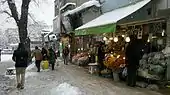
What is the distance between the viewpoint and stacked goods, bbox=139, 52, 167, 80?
14.8 m

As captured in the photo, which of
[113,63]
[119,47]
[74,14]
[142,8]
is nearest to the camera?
[142,8]

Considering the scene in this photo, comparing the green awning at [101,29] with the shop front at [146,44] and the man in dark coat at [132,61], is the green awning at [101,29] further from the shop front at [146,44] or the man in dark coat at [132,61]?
the man in dark coat at [132,61]

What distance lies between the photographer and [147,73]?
15148 millimetres

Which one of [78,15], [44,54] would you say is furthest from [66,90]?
[78,15]

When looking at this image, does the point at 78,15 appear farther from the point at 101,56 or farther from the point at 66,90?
the point at 66,90

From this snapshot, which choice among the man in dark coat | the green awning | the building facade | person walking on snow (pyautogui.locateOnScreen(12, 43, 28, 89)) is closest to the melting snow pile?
person walking on snow (pyautogui.locateOnScreen(12, 43, 28, 89))

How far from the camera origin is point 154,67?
14.8 metres

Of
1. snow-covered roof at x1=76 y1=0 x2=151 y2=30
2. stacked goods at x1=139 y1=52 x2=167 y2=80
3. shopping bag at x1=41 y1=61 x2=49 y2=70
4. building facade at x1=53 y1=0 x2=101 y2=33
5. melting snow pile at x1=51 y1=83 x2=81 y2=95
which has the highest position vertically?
building facade at x1=53 y1=0 x2=101 y2=33

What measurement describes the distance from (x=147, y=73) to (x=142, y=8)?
3.11 metres

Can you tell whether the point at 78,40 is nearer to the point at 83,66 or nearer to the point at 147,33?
the point at 83,66

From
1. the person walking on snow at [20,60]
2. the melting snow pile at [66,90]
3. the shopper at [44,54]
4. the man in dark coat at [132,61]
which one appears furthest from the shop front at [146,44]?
the shopper at [44,54]

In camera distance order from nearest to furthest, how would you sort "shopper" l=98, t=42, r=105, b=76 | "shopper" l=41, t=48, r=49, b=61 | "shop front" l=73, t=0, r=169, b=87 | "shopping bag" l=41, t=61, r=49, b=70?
1. "shop front" l=73, t=0, r=169, b=87
2. "shopper" l=98, t=42, r=105, b=76
3. "shopper" l=41, t=48, r=49, b=61
4. "shopping bag" l=41, t=61, r=49, b=70

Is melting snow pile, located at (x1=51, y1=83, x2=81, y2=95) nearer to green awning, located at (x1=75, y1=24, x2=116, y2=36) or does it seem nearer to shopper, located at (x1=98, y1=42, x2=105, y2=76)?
green awning, located at (x1=75, y1=24, x2=116, y2=36)

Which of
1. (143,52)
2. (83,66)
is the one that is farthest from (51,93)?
(83,66)
